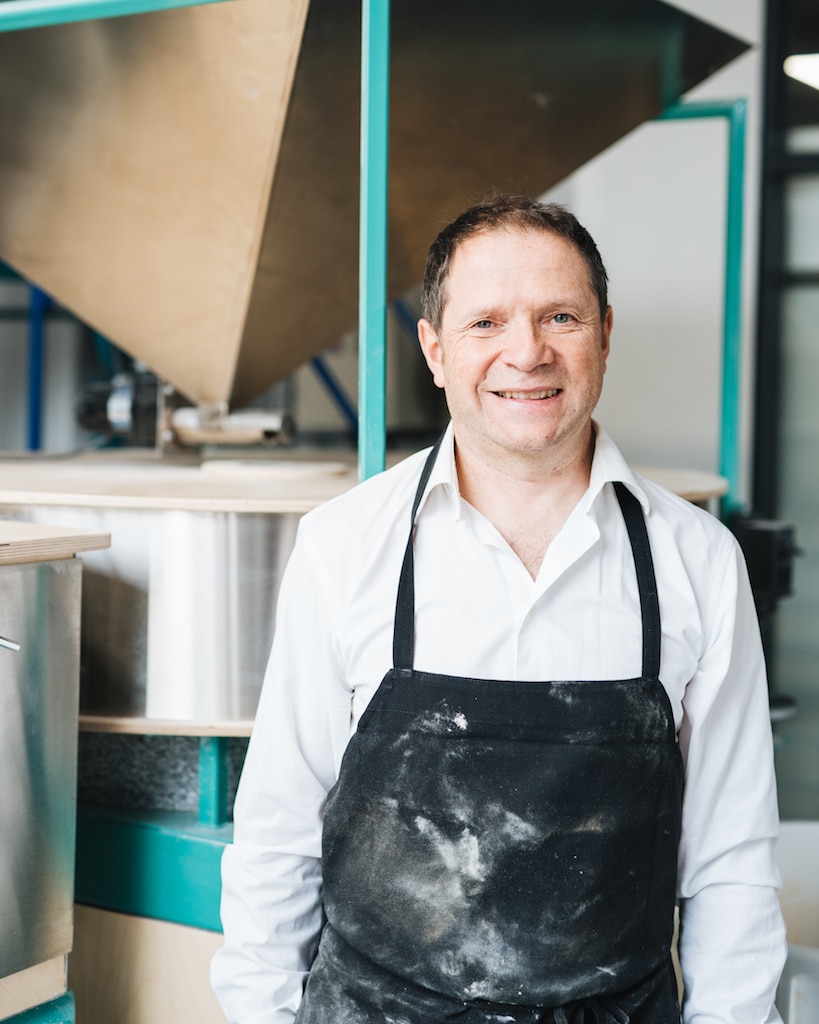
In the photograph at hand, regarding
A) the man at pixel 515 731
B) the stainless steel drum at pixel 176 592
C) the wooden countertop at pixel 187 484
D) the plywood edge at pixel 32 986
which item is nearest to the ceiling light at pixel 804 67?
the wooden countertop at pixel 187 484

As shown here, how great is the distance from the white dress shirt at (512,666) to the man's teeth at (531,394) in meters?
0.10

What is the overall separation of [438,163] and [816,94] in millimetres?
1724

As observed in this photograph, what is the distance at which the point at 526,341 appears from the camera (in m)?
1.07

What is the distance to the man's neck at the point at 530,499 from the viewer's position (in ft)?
3.71

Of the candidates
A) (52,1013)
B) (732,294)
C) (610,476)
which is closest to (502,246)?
(610,476)

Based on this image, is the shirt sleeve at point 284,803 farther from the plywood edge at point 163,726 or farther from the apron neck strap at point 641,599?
the plywood edge at point 163,726

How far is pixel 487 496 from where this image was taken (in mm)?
1148

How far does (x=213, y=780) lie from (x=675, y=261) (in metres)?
2.49

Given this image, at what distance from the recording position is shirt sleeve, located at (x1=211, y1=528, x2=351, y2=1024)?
113 cm

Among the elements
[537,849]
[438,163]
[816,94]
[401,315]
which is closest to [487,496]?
[537,849]

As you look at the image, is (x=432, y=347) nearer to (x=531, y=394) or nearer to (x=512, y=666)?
(x=531, y=394)

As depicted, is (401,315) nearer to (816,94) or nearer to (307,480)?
(816,94)

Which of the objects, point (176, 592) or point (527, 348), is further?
point (176, 592)

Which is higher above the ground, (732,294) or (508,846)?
(732,294)
